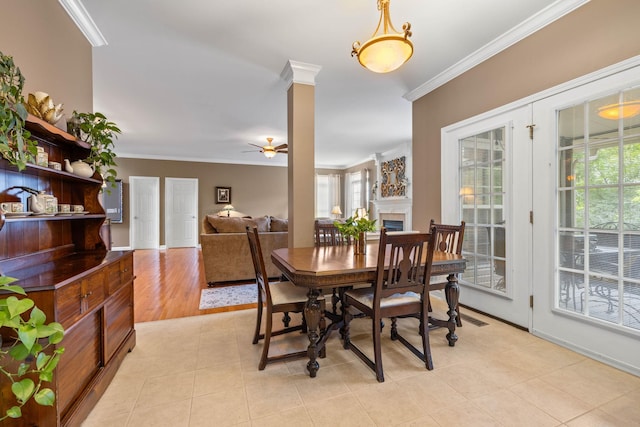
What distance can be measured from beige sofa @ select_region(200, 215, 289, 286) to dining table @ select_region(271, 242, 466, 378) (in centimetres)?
192

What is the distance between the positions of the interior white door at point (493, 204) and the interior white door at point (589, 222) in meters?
0.10

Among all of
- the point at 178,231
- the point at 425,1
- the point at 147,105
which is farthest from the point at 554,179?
the point at 178,231

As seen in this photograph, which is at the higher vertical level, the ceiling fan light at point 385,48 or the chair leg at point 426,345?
the ceiling fan light at point 385,48

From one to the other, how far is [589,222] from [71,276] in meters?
3.24

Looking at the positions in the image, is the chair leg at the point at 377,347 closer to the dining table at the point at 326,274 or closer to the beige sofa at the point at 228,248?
the dining table at the point at 326,274

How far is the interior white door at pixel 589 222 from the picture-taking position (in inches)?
73.5

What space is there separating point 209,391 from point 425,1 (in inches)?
120

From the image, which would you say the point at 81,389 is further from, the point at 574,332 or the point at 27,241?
the point at 574,332

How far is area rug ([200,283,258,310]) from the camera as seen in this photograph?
329cm

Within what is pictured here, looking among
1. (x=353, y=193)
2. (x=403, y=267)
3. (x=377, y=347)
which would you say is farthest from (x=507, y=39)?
(x=353, y=193)

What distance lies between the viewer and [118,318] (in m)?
1.94

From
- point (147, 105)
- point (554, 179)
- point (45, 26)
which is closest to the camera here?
point (45, 26)

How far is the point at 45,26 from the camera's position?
5.99 ft

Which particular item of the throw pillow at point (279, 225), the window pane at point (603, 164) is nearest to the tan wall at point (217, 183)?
the throw pillow at point (279, 225)
